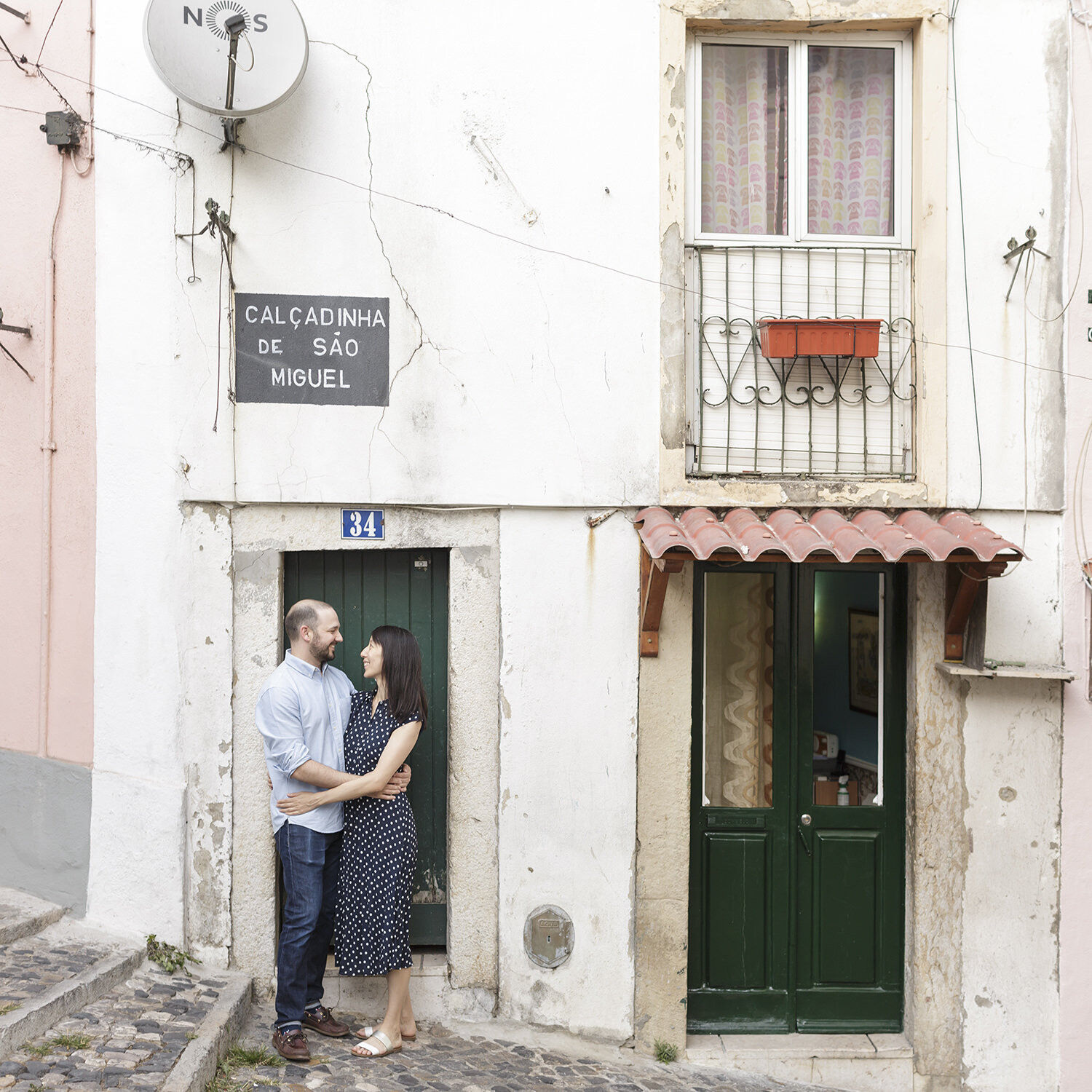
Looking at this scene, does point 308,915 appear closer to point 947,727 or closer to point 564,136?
point 947,727

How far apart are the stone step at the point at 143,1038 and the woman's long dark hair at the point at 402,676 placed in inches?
63.8

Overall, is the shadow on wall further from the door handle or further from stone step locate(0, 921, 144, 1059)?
the door handle

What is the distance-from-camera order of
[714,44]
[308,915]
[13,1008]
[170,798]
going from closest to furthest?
[13,1008]
[308,915]
[170,798]
[714,44]

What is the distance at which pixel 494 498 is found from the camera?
15.8 ft

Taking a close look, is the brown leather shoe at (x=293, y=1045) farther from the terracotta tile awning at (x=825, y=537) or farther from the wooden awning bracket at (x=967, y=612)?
the wooden awning bracket at (x=967, y=612)

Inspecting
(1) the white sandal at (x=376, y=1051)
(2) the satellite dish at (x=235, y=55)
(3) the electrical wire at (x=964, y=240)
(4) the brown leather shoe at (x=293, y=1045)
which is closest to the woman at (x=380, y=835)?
(1) the white sandal at (x=376, y=1051)

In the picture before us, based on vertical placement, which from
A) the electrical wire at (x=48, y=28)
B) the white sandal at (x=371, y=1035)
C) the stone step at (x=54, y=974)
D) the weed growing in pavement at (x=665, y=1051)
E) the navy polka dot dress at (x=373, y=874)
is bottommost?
the weed growing in pavement at (x=665, y=1051)

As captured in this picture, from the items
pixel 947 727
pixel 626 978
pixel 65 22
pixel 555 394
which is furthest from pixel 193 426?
pixel 947 727

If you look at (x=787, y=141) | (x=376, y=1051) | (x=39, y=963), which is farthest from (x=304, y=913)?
(x=787, y=141)

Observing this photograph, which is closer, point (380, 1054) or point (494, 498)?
point (380, 1054)

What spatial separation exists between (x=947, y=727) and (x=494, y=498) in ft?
8.92

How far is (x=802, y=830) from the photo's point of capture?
198 inches

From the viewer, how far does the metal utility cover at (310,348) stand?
4.76m

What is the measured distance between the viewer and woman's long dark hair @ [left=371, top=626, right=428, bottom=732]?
4422 millimetres
